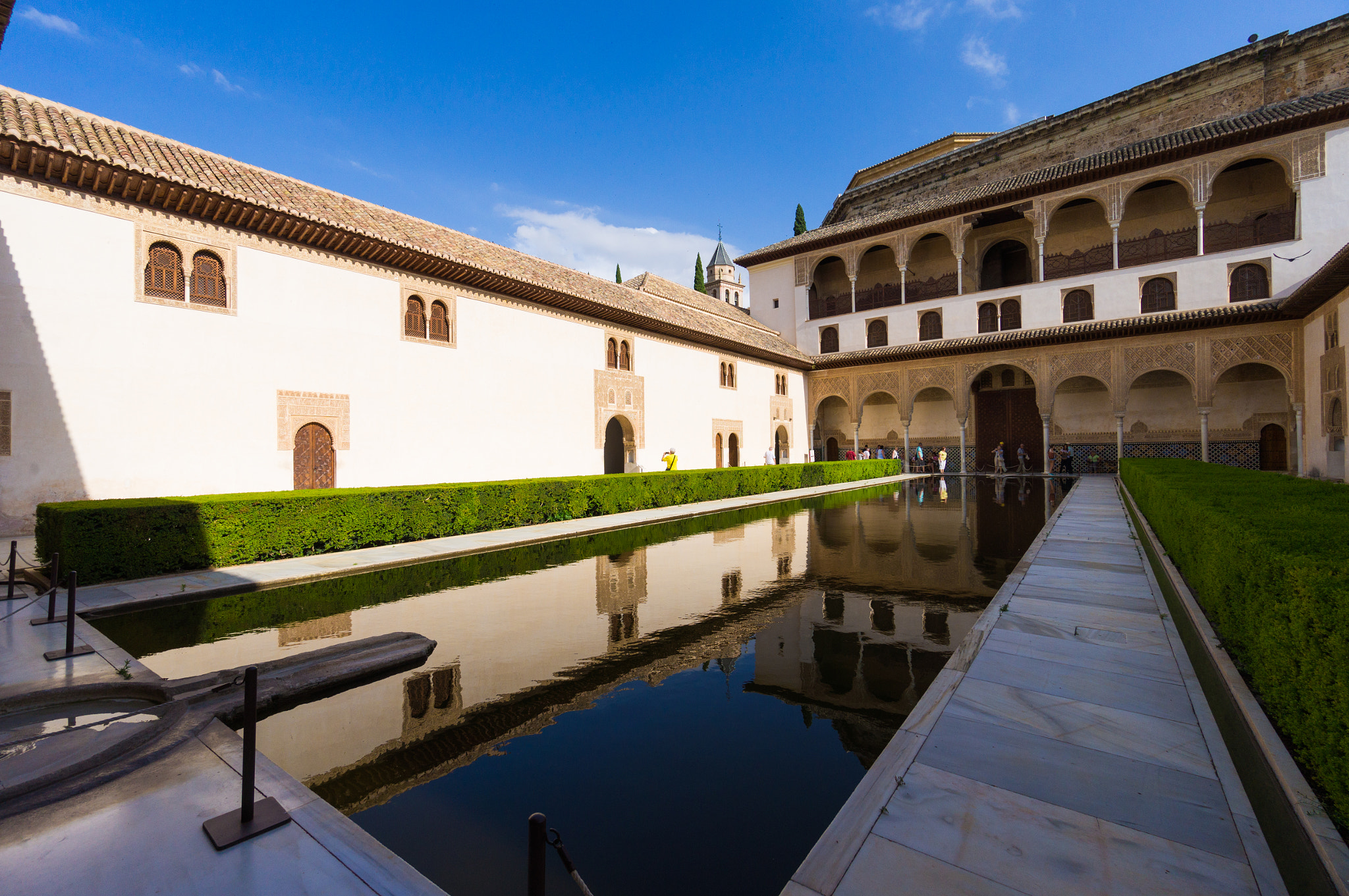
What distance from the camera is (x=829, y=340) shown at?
1062 inches

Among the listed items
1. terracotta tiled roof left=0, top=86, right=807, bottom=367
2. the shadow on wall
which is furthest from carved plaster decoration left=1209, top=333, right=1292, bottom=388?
the shadow on wall

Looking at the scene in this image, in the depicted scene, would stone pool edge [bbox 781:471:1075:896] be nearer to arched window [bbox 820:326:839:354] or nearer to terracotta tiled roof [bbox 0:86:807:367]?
terracotta tiled roof [bbox 0:86:807:367]

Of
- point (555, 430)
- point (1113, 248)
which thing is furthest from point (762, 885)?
point (1113, 248)

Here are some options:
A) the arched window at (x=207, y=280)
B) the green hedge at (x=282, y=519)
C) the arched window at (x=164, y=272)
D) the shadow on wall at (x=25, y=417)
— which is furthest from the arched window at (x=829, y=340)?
the shadow on wall at (x=25, y=417)

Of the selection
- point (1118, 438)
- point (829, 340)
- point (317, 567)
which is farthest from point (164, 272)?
point (1118, 438)

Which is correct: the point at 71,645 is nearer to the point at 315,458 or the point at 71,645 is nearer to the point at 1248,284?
the point at 315,458

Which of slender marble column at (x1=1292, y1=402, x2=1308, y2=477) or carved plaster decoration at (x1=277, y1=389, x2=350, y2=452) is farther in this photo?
slender marble column at (x1=1292, y1=402, x2=1308, y2=477)

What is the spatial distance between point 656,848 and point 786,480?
16500 millimetres

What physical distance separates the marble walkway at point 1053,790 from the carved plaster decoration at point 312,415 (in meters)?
10.4

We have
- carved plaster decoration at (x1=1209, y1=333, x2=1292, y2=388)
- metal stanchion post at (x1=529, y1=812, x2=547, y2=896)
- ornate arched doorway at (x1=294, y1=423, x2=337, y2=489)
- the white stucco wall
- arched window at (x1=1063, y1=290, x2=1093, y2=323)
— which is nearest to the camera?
metal stanchion post at (x1=529, y1=812, x2=547, y2=896)

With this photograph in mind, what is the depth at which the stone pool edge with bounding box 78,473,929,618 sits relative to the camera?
5.75 meters

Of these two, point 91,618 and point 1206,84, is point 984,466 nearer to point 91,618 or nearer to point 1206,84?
point 1206,84

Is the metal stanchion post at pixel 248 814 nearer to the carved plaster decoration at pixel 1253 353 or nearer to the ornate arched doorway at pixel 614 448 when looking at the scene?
the ornate arched doorway at pixel 614 448

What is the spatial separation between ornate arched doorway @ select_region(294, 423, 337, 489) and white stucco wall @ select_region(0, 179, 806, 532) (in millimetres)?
197
